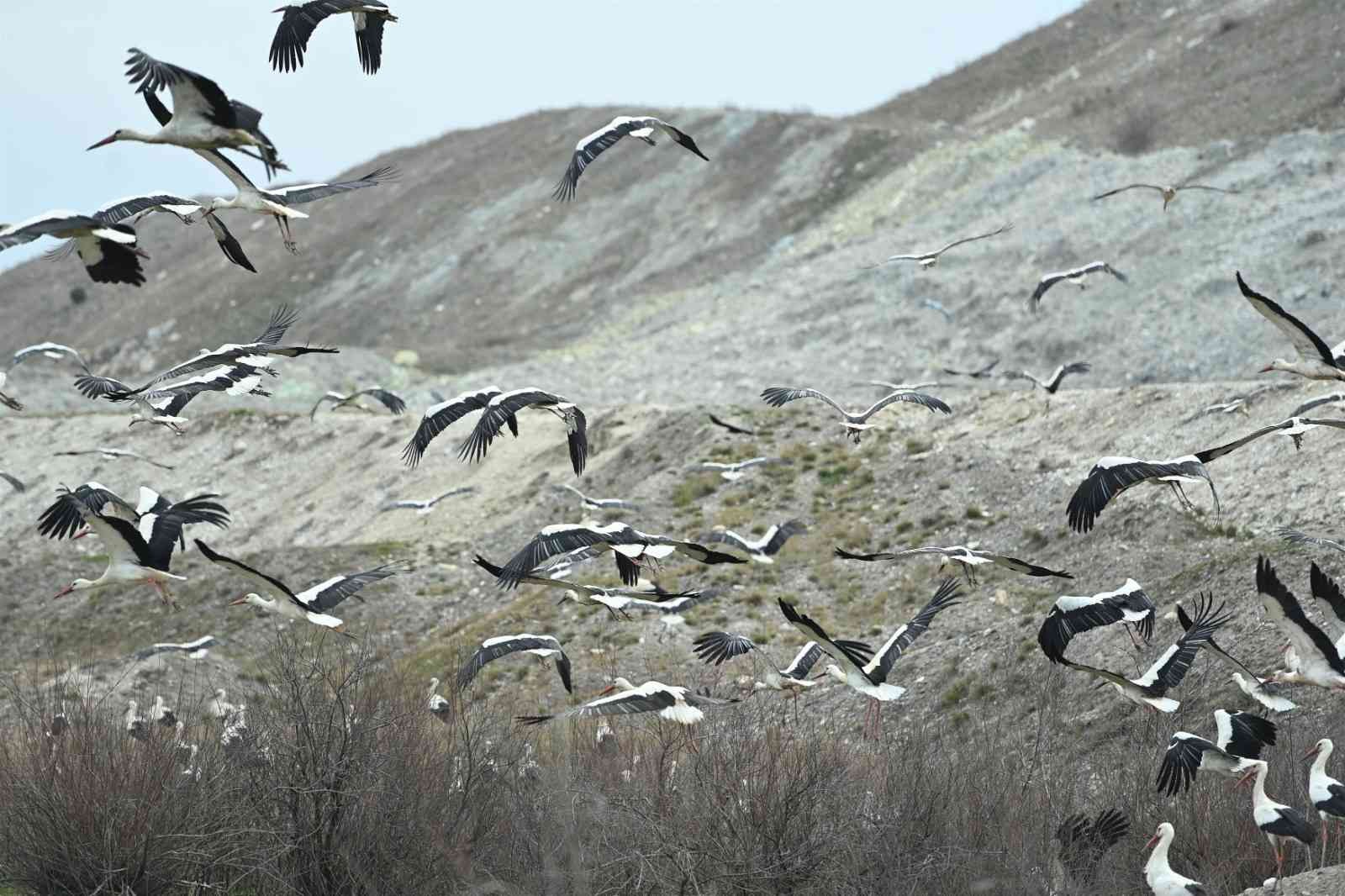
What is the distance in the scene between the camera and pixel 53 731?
11.3 meters

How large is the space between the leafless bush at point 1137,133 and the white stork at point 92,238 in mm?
36963

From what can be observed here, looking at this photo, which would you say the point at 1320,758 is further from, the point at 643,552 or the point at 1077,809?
the point at 643,552

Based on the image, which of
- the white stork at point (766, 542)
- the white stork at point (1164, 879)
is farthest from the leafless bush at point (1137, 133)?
the white stork at point (1164, 879)

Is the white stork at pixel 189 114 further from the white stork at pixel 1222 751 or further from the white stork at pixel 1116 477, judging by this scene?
the white stork at pixel 1222 751

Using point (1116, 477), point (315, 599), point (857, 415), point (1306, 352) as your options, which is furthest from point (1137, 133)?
point (315, 599)

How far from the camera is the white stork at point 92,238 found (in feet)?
32.8

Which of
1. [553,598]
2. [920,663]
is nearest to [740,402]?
[553,598]

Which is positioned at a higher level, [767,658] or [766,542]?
[767,658]

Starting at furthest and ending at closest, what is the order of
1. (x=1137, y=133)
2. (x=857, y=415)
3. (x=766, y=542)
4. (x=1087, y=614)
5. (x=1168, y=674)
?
(x=1137, y=133) < (x=766, y=542) < (x=857, y=415) < (x=1087, y=614) < (x=1168, y=674)

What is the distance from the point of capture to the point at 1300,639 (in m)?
10.9

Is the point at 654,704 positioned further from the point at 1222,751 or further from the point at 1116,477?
the point at 1222,751

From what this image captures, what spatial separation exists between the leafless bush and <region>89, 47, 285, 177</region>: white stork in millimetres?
37209

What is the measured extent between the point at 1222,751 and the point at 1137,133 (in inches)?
1449

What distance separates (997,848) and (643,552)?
3.35m
